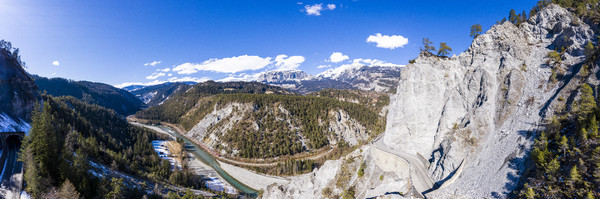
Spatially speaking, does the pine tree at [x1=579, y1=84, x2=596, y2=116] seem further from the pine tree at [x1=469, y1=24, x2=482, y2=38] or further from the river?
the river

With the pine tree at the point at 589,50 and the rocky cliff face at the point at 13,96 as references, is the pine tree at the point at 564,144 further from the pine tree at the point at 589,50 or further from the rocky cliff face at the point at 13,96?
the rocky cliff face at the point at 13,96

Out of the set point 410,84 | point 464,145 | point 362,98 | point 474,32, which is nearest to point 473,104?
point 464,145

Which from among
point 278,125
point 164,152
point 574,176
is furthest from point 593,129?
point 164,152

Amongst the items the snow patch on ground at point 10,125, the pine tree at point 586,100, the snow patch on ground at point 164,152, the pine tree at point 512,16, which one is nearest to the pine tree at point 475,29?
the pine tree at point 512,16

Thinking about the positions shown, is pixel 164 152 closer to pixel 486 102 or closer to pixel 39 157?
pixel 39 157

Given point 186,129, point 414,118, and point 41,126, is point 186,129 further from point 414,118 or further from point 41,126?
point 414,118

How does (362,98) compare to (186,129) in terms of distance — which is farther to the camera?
(362,98)
